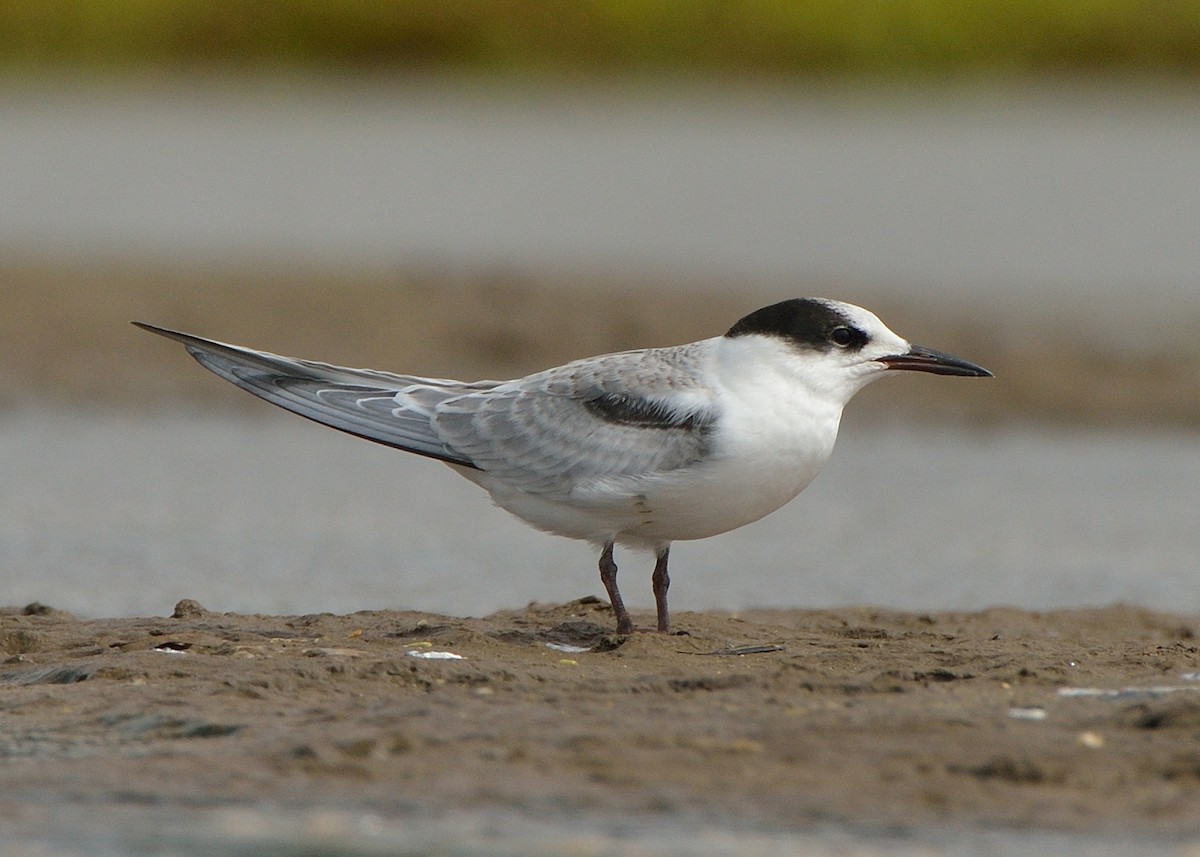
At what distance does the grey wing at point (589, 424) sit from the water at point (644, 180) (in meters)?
6.04

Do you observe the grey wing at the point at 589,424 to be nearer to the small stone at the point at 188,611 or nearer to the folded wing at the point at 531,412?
the folded wing at the point at 531,412

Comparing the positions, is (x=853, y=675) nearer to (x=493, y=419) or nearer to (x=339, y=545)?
(x=493, y=419)

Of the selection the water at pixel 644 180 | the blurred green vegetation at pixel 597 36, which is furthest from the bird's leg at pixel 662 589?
the blurred green vegetation at pixel 597 36

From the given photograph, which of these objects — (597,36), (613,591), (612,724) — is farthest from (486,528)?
(597,36)

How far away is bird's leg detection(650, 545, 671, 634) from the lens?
17.6 ft

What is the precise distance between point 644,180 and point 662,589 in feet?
37.3

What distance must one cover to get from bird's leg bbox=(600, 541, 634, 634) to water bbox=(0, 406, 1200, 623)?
0.96 m

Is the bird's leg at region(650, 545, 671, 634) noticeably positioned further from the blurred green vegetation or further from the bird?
the blurred green vegetation

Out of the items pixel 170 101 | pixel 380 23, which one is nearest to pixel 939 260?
pixel 170 101

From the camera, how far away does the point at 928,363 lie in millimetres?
5598

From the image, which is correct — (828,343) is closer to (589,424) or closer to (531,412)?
(589,424)

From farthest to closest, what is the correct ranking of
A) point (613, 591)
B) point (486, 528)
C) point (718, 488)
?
1. point (486, 528)
2. point (613, 591)
3. point (718, 488)

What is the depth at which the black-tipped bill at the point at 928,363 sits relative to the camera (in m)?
5.55

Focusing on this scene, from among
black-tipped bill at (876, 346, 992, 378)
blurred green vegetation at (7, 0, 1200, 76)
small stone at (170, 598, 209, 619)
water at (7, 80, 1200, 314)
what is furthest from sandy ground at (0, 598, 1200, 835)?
blurred green vegetation at (7, 0, 1200, 76)
